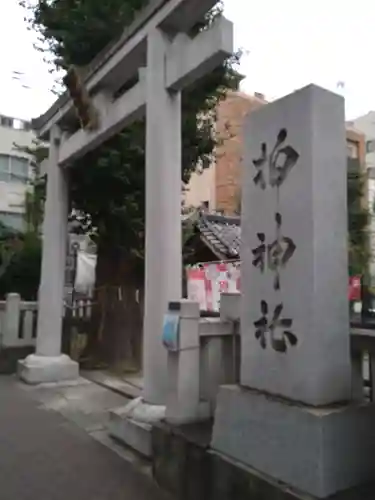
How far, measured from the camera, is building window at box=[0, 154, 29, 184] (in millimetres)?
24219

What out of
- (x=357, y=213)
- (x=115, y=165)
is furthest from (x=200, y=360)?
(x=357, y=213)

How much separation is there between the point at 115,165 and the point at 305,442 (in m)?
6.58

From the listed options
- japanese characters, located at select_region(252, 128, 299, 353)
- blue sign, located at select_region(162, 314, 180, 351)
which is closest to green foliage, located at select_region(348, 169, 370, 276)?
blue sign, located at select_region(162, 314, 180, 351)

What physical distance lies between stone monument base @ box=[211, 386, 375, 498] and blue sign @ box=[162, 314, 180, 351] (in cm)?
85

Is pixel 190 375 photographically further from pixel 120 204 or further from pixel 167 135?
pixel 120 204

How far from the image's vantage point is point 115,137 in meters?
8.63

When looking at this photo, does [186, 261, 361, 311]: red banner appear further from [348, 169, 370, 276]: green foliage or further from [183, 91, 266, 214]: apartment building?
[183, 91, 266, 214]: apartment building

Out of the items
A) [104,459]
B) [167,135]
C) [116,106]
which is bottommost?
[104,459]

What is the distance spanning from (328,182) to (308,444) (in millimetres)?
1606

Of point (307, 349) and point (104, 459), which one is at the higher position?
point (307, 349)

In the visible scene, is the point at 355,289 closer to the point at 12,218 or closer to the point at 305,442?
the point at 305,442

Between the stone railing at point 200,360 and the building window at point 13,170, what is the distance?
21840 millimetres

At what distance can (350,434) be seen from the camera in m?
2.92

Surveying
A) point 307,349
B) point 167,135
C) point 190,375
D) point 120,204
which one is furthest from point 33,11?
point 307,349
